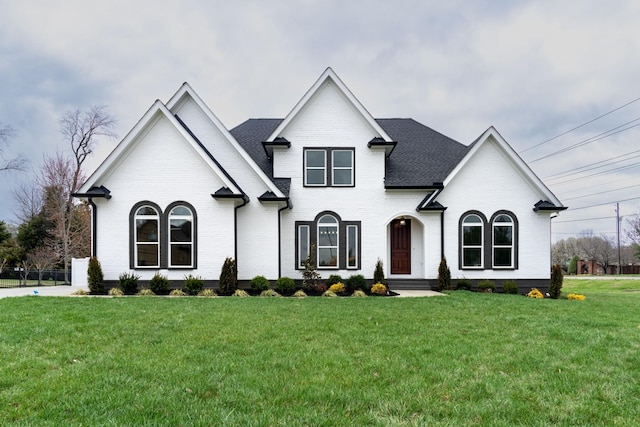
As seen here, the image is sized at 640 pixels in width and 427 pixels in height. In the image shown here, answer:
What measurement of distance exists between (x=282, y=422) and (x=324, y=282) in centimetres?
1127

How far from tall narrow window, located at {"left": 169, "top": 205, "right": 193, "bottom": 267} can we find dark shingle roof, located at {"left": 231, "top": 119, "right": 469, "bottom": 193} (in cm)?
398

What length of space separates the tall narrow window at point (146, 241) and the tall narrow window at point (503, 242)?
13611 millimetres

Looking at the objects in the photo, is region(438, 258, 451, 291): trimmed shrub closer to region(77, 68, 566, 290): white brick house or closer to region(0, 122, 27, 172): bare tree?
region(77, 68, 566, 290): white brick house

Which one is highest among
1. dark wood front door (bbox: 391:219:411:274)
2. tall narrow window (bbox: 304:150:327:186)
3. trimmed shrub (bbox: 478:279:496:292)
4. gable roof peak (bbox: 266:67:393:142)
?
gable roof peak (bbox: 266:67:393:142)

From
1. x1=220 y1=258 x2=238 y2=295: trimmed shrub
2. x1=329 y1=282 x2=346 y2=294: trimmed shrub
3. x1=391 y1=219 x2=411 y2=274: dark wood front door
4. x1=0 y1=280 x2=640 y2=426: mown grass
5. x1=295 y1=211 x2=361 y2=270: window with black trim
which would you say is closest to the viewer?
x1=0 y1=280 x2=640 y2=426: mown grass

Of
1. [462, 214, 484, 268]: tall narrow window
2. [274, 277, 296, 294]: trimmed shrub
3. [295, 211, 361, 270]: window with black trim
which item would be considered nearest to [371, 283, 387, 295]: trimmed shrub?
[295, 211, 361, 270]: window with black trim

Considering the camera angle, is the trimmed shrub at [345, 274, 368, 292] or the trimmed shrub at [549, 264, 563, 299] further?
the trimmed shrub at [345, 274, 368, 292]

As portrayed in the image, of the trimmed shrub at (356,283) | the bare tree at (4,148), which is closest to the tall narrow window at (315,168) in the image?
the trimmed shrub at (356,283)

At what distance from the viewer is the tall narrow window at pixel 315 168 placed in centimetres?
1503

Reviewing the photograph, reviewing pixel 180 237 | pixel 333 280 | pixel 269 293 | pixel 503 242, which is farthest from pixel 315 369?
pixel 503 242

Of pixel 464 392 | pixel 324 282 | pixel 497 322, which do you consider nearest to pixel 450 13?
pixel 324 282

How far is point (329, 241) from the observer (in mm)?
15023

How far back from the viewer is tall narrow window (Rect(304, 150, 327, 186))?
1503cm

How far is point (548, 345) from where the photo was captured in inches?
223
